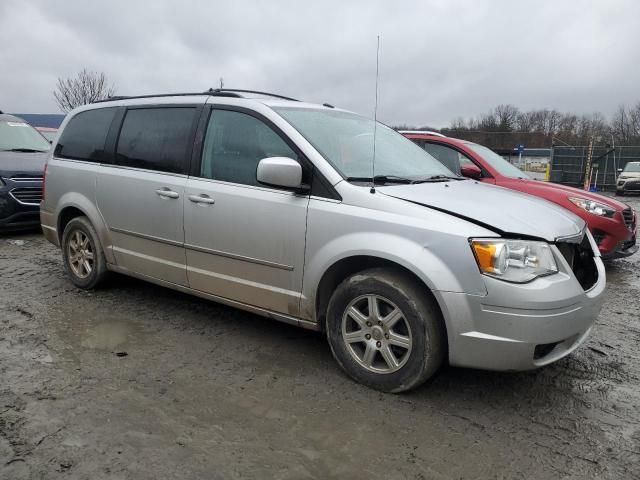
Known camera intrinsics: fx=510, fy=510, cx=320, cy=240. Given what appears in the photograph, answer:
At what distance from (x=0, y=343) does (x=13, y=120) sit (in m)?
6.87

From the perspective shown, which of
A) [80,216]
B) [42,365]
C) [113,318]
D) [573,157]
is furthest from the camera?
[573,157]

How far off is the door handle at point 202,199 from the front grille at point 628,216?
499cm

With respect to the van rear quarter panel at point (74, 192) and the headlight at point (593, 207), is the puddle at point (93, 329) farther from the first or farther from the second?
the headlight at point (593, 207)

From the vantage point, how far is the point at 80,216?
191 inches

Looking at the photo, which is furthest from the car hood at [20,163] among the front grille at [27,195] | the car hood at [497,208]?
the car hood at [497,208]

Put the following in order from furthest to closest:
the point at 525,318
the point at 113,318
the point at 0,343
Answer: the point at 113,318 < the point at 0,343 < the point at 525,318

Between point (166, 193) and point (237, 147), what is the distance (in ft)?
2.30

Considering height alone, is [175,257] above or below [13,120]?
below

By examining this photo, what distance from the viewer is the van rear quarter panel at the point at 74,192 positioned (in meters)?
4.58

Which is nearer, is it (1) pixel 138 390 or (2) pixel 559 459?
(2) pixel 559 459

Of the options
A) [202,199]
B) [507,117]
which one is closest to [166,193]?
[202,199]

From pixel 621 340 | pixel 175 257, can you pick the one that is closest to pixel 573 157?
pixel 621 340

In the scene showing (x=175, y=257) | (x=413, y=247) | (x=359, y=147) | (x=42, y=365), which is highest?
(x=359, y=147)

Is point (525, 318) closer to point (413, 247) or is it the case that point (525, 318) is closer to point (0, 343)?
point (413, 247)
